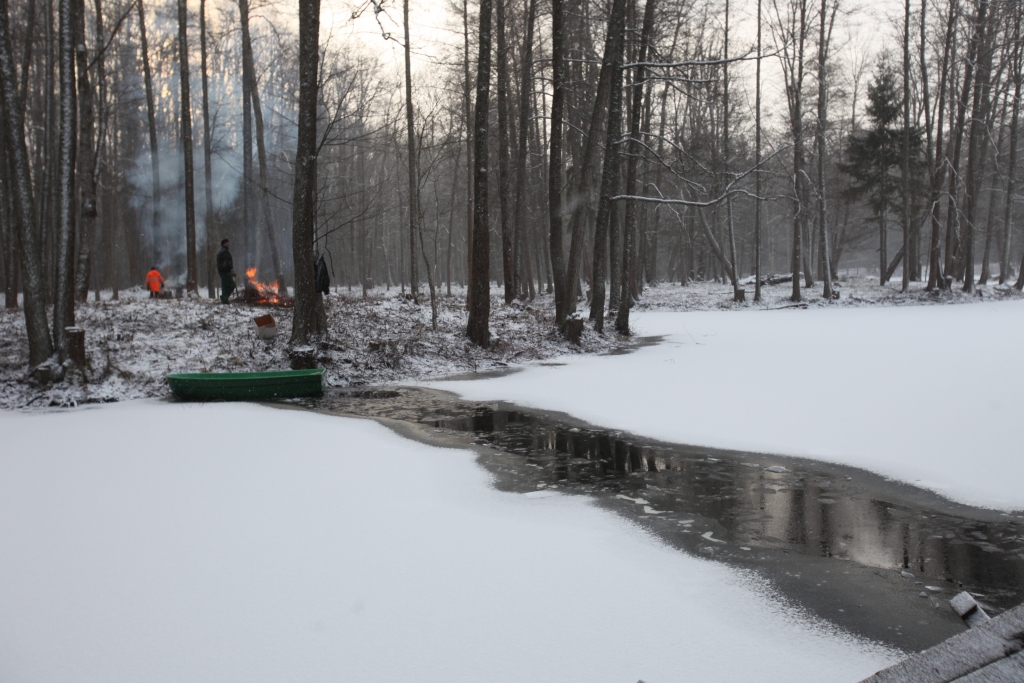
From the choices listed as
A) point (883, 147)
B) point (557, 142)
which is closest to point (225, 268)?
point (557, 142)

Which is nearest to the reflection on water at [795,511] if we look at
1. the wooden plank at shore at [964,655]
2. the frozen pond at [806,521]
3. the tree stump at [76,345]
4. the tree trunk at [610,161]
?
the frozen pond at [806,521]

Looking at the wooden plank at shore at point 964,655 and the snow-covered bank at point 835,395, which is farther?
the snow-covered bank at point 835,395

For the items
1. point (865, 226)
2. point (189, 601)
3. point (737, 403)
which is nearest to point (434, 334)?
point (737, 403)

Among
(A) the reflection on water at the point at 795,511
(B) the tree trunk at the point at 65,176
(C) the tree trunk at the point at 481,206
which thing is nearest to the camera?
(A) the reflection on water at the point at 795,511

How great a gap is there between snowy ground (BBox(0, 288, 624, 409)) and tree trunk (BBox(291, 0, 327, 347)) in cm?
83

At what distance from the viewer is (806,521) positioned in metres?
5.09

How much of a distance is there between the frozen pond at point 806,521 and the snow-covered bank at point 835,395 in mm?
549

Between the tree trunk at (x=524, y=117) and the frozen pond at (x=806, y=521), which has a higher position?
the tree trunk at (x=524, y=117)

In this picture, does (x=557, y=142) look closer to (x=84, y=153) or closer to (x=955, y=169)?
(x=84, y=153)

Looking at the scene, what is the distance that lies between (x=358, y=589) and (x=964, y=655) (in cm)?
312

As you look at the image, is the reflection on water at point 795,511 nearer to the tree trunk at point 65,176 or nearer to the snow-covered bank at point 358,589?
the snow-covered bank at point 358,589

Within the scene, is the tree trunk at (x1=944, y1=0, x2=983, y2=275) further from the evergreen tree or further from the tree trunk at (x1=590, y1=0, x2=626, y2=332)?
the tree trunk at (x1=590, y1=0, x2=626, y2=332)

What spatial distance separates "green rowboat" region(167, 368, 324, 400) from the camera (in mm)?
10797

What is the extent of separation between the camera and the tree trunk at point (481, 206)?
46.4 feet
